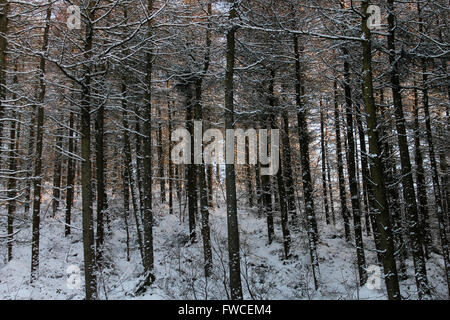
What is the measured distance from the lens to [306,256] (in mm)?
12812

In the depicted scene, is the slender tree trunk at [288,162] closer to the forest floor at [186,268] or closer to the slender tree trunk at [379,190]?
the forest floor at [186,268]

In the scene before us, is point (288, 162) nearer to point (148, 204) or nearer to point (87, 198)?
point (148, 204)

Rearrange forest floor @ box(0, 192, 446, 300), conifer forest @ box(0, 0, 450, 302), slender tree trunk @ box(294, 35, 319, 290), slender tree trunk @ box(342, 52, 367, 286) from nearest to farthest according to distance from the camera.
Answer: conifer forest @ box(0, 0, 450, 302), forest floor @ box(0, 192, 446, 300), slender tree trunk @ box(342, 52, 367, 286), slender tree trunk @ box(294, 35, 319, 290)

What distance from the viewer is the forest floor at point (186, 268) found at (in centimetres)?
965

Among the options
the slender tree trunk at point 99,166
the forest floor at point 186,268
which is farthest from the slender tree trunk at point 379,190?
the slender tree trunk at point 99,166

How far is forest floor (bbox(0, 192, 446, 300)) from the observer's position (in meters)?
9.65

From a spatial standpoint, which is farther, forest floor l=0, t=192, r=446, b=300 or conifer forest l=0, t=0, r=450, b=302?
forest floor l=0, t=192, r=446, b=300

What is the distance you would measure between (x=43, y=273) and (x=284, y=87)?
602 inches

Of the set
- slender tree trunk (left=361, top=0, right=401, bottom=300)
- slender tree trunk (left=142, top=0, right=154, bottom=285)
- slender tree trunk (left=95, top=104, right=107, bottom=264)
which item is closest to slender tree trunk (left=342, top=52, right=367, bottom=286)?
slender tree trunk (left=361, top=0, right=401, bottom=300)

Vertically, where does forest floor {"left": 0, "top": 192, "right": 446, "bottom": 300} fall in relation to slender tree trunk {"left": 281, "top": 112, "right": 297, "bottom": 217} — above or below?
below

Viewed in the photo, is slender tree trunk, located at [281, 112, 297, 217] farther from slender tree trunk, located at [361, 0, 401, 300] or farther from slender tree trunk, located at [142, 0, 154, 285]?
slender tree trunk, located at [361, 0, 401, 300]

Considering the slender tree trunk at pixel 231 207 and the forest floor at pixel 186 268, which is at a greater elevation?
the slender tree trunk at pixel 231 207
